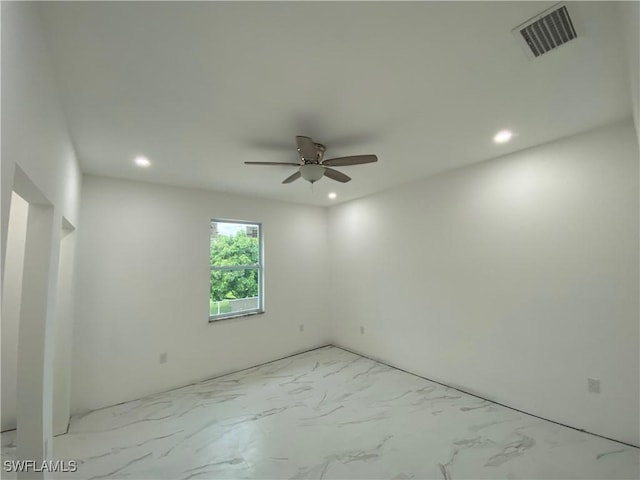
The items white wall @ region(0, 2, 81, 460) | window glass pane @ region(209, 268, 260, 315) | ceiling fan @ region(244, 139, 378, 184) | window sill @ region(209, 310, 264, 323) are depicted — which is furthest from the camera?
window glass pane @ region(209, 268, 260, 315)

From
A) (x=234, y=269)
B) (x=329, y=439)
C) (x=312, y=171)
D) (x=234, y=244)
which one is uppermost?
(x=312, y=171)

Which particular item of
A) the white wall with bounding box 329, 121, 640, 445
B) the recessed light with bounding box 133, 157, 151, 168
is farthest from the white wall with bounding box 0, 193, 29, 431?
the white wall with bounding box 329, 121, 640, 445

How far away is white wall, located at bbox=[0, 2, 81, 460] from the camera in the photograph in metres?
0.95

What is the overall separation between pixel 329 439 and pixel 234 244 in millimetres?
2804

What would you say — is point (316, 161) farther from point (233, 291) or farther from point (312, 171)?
point (233, 291)

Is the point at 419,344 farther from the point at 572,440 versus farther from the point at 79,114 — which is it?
the point at 79,114

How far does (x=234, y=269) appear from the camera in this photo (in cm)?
409

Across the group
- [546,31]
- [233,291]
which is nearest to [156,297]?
[233,291]

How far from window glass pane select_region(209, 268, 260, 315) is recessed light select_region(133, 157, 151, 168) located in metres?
1.63

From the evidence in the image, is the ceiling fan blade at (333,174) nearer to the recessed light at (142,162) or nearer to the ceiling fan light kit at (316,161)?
the ceiling fan light kit at (316,161)

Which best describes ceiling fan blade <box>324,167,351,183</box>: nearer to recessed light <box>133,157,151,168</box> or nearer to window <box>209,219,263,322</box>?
recessed light <box>133,157,151,168</box>

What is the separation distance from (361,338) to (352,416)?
5.84ft

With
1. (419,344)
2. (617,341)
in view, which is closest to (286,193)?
(419,344)

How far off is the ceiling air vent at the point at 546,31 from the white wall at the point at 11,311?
12.9 ft
